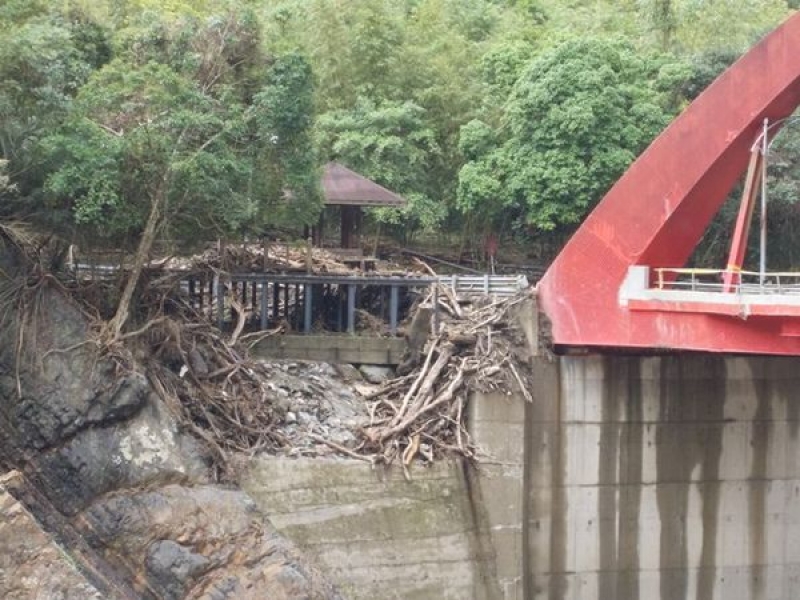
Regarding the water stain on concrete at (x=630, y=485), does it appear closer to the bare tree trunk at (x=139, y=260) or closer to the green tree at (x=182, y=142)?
the green tree at (x=182, y=142)

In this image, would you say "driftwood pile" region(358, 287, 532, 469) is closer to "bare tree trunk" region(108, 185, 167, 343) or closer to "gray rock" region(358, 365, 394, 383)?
"gray rock" region(358, 365, 394, 383)

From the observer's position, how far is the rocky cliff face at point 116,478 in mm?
18844

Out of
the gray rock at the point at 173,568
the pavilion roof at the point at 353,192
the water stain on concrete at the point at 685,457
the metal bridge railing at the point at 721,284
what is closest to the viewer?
the gray rock at the point at 173,568

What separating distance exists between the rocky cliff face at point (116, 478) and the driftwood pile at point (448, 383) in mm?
2842

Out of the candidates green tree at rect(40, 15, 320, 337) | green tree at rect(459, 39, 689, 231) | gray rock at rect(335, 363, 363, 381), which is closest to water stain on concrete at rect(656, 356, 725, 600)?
gray rock at rect(335, 363, 363, 381)

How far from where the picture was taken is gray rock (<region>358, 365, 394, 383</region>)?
23500 mm

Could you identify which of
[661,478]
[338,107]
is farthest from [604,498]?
[338,107]

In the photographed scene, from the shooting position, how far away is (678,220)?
70.3 feet

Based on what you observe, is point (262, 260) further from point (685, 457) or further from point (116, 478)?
point (685, 457)

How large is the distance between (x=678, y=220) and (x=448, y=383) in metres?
5.01

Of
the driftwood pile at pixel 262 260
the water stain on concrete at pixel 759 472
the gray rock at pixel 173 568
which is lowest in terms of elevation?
the gray rock at pixel 173 568

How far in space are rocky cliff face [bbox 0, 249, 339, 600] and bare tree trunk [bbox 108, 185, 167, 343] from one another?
559mm

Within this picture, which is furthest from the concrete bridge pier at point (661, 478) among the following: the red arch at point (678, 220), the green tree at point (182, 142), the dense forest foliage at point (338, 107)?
the dense forest foliage at point (338, 107)

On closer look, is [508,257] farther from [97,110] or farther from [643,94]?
[97,110]
